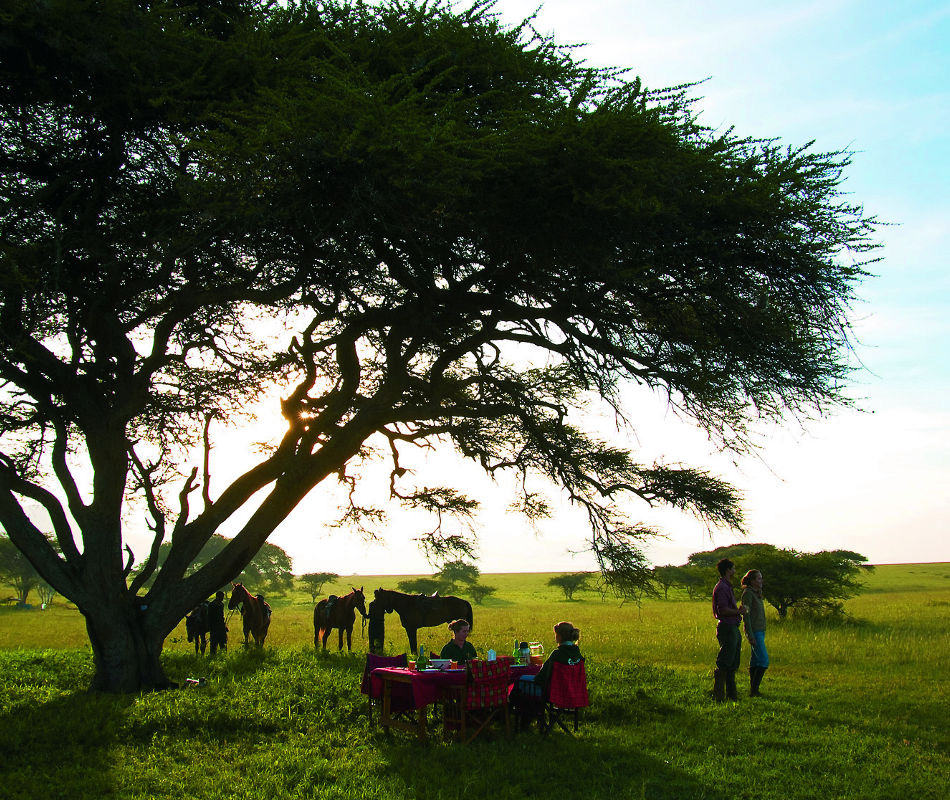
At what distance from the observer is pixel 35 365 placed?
46.0 feet

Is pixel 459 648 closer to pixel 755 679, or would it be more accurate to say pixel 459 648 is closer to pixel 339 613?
pixel 755 679

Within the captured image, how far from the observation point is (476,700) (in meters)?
9.96

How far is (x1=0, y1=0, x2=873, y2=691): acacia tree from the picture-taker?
36.6 feet

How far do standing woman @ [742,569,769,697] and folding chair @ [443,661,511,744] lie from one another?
4596mm

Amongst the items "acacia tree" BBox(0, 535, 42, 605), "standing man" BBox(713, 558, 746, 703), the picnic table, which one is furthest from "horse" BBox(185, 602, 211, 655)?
"acacia tree" BBox(0, 535, 42, 605)

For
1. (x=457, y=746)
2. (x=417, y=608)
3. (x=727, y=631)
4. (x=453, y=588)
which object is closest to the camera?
(x=457, y=746)

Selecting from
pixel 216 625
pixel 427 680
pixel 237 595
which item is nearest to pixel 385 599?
pixel 237 595

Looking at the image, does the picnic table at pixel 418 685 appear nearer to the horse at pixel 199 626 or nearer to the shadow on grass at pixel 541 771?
the shadow on grass at pixel 541 771

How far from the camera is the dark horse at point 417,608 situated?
19969 mm

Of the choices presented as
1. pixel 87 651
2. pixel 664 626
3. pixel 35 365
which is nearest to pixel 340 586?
pixel 664 626

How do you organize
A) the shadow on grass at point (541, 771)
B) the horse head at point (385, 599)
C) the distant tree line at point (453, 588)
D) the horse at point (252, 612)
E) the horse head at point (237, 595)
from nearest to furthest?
the shadow on grass at point (541, 771) → the horse head at point (385, 599) → the horse head at point (237, 595) → the horse at point (252, 612) → the distant tree line at point (453, 588)

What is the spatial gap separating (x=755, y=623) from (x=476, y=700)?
5211 millimetres

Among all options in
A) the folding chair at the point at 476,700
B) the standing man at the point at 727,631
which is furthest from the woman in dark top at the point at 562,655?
the standing man at the point at 727,631

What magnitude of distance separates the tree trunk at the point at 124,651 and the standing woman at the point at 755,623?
998 cm
